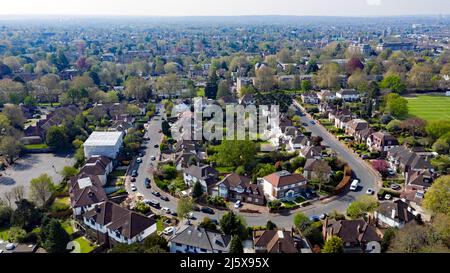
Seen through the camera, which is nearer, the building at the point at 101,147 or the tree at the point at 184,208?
the tree at the point at 184,208

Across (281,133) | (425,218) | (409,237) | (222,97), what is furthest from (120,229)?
(222,97)

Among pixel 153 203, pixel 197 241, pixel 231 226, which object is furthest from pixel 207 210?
pixel 197 241

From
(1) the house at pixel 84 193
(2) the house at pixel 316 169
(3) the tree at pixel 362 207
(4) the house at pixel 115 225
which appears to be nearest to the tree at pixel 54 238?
(4) the house at pixel 115 225

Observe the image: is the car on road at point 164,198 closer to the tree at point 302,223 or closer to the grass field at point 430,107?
the tree at point 302,223

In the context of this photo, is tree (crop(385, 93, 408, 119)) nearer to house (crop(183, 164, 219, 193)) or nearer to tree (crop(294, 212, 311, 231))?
house (crop(183, 164, 219, 193))

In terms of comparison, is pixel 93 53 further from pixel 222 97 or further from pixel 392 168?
pixel 392 168

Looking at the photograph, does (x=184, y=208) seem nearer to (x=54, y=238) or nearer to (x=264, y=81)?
(x=54, y=238)

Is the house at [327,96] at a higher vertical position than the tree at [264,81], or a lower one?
lower
